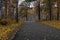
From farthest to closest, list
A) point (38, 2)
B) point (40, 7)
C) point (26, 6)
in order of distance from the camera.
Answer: point (26, 6)
point (40, 7)
point (38, 2)

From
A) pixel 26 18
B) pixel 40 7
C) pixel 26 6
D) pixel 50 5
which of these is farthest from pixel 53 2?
pixel 26 18

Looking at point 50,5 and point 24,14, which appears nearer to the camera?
point 50,5

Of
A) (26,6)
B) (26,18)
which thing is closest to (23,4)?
(26,6)

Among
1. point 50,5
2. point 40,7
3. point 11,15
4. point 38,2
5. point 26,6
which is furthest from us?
point 26,6

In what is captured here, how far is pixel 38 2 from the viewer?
68000 millimetres

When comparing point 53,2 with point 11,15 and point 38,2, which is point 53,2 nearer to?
point 38,2

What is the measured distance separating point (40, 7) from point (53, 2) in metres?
12.2

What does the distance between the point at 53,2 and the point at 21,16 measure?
4780 cm

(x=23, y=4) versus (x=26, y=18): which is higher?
(x=23, y=4)

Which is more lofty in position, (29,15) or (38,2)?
(38,2)

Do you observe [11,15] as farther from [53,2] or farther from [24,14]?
[24,14]

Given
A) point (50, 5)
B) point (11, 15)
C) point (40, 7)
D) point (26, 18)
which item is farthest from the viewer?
point (26, 18)

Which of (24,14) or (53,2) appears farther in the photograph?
(24,14)

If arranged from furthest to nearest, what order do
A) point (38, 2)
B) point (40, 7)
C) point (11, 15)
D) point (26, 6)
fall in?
point (26, 6) < point (40, 7) < point (38, 2) < point (11, 15)
